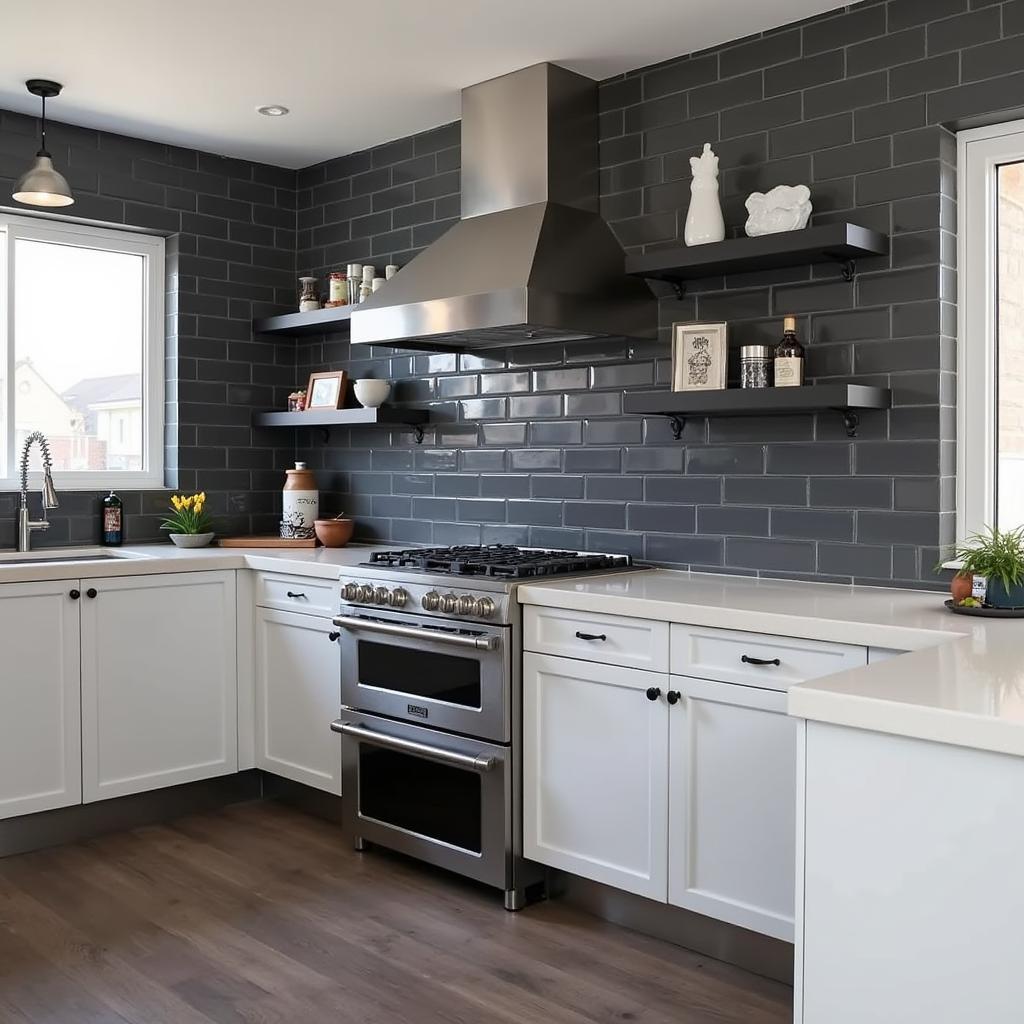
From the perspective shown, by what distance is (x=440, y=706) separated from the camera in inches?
129

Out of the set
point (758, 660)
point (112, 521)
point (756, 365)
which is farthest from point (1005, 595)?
point (112, 521)

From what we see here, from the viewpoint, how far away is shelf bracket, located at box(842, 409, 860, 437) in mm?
3074

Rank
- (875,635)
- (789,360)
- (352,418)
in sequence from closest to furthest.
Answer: (875,635) → (789,360) → (352,418)

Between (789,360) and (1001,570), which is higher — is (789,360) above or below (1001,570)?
above

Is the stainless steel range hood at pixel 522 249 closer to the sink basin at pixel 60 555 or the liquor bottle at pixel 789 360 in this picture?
the liquor bottle at pixel 789 360

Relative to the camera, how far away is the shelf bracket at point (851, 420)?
3074mm

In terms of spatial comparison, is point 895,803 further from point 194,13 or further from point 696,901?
point 194,13

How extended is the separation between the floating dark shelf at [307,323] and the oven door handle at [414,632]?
128 centimetres

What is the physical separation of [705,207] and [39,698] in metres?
2.59

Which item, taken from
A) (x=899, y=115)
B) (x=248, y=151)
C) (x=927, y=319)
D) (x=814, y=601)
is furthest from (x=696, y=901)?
(x=248, y=151)

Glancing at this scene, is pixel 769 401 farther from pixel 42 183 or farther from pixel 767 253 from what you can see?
pixel 42 183

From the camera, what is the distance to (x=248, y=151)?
4.64 m

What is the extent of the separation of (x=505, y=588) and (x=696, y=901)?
0.96 meters

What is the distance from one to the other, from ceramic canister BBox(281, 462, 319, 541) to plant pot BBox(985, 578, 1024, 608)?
110 inches
